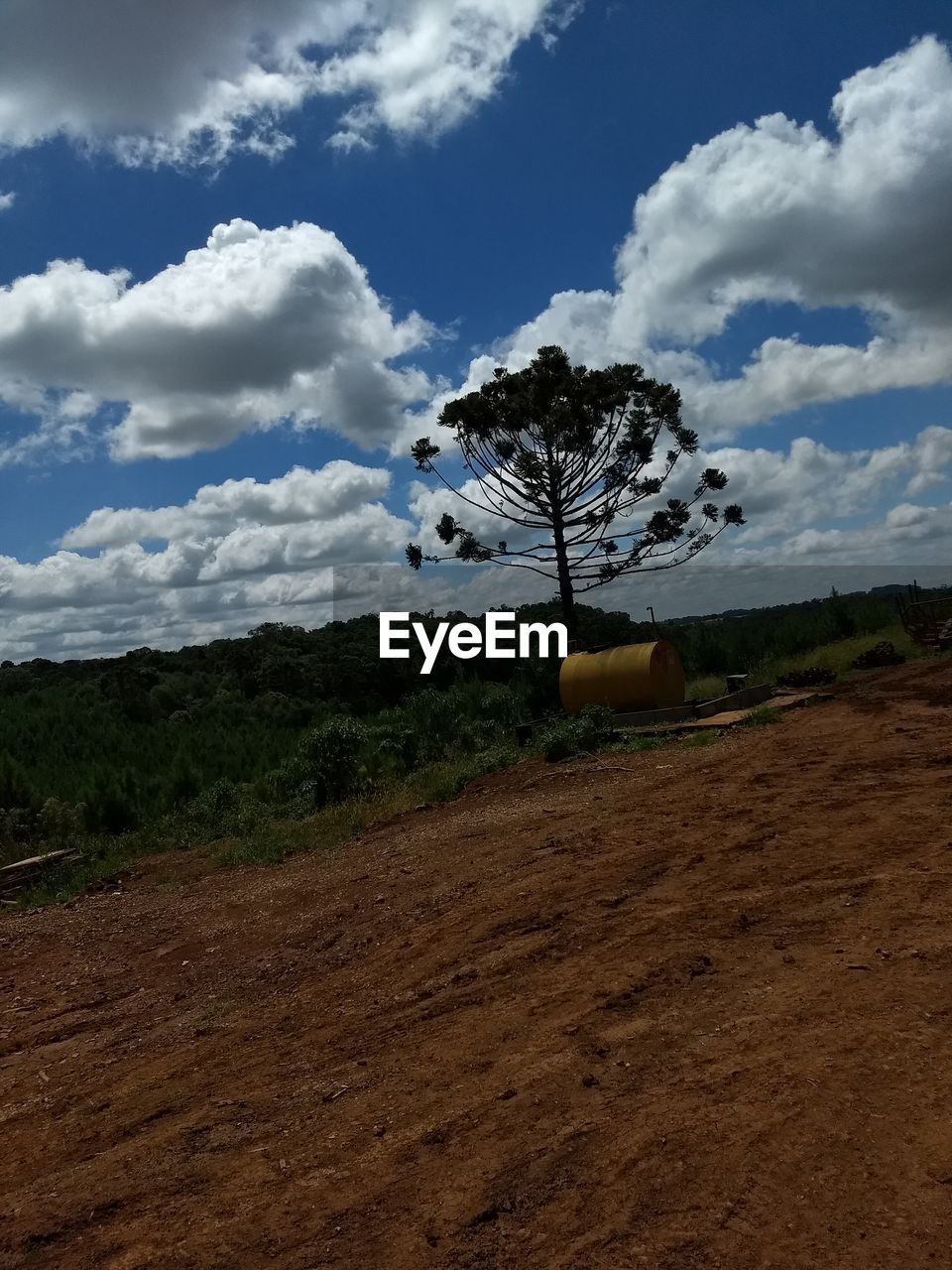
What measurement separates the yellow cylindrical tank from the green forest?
4.03 feet

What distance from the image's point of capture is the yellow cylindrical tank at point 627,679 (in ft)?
47.5

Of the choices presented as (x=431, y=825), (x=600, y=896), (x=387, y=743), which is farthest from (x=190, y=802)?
(x=600, y=896)

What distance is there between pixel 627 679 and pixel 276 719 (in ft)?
43.8

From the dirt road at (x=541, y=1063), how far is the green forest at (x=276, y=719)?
21.4 ft

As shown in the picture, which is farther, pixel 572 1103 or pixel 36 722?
pixel 36 722

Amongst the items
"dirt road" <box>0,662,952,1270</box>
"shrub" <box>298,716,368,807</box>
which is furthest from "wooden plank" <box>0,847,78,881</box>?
"dirt road" <box>0,662,952,1270</box>

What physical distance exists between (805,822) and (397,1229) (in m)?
4.60

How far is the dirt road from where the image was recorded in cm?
295

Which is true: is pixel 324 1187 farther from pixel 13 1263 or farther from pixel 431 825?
pixel 431 825

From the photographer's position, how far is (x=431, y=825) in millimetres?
10609

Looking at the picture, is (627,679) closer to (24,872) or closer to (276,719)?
(24,872)

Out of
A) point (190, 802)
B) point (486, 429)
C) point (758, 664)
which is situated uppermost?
point (486, 429)

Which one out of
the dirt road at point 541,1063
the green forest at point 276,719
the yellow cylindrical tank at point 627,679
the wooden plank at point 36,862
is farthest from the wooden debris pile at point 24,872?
the yellow cylindrical tank at point 627,679

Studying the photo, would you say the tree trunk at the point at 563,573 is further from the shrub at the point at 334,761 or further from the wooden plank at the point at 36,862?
the wooden plank at the point at 36,862
